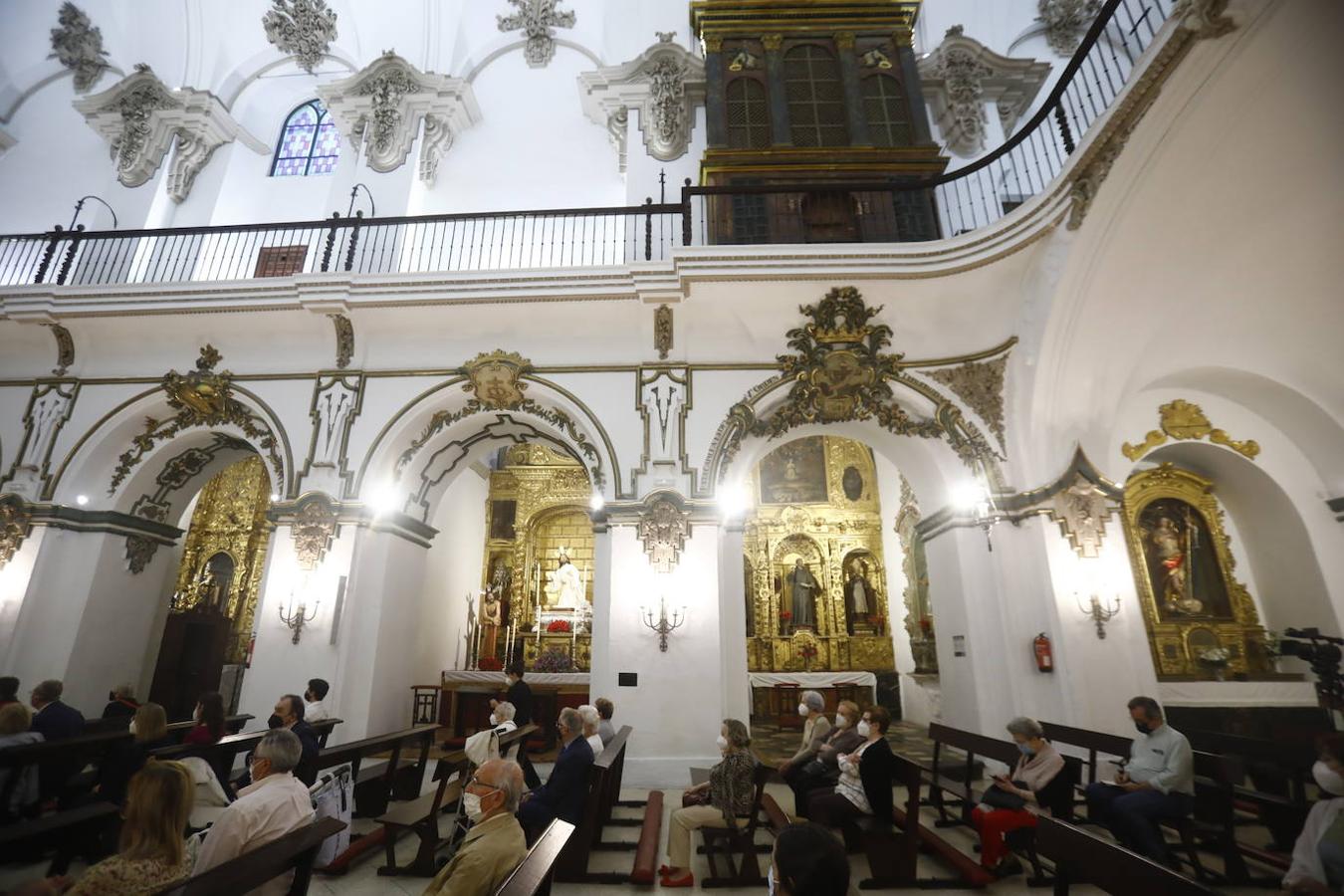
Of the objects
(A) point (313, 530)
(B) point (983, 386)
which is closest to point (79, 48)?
(A) point (313, 530)

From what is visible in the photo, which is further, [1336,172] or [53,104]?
[53,104]

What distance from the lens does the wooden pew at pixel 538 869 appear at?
225 centimetres

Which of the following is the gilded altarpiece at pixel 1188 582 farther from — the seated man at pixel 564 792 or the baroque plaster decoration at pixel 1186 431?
the seated man at pixel 564 792

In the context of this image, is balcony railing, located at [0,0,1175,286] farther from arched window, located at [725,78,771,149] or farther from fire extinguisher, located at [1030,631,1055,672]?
fire extinguisher, located at [1030,631,1055,672]

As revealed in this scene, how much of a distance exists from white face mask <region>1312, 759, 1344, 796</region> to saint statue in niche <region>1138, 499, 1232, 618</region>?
706cm

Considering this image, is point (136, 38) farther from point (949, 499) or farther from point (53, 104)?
point (949, 499)

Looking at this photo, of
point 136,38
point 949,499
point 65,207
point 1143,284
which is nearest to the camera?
point 1143,284

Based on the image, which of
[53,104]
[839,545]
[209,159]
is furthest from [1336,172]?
[53,104]

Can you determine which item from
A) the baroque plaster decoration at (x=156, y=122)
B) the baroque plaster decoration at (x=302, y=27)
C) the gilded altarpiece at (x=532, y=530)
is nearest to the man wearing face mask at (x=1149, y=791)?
the gilded altarpiece at (x=532, y=530)

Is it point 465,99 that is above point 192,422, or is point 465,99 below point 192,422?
above

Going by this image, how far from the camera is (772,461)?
1444 cm

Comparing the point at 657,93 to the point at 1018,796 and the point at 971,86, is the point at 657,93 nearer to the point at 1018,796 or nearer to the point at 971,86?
the point at 971,86

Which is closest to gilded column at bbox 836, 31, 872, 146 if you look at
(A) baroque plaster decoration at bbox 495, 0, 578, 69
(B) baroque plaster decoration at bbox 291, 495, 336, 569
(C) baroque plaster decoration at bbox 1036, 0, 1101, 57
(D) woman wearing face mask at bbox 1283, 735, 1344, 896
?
(C) baroque plaster decoration at bbox 1036, 0, 1101, 57

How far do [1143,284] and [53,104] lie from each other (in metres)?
18.6
